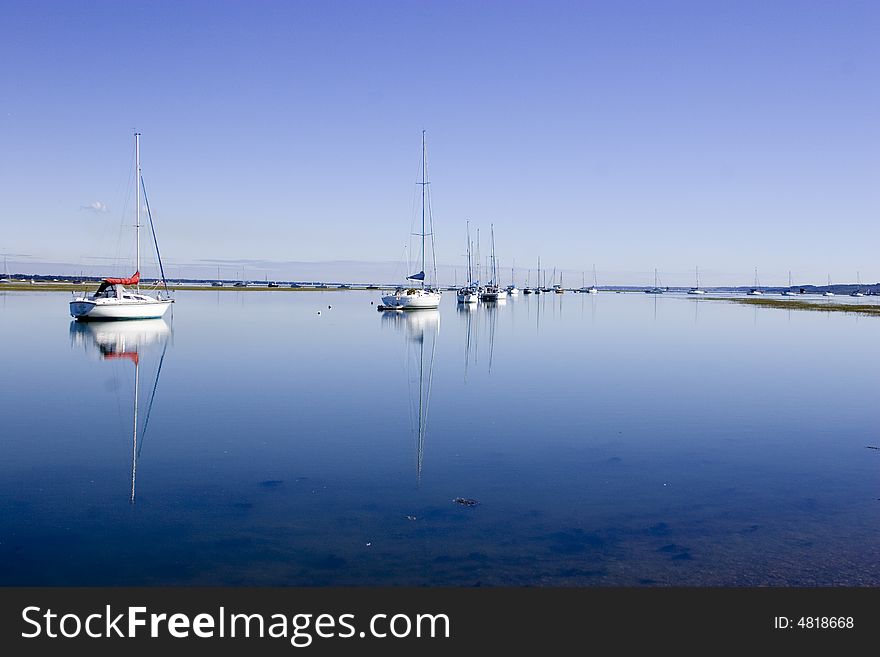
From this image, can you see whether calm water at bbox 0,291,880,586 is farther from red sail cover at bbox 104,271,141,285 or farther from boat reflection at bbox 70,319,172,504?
red sail cover at bbox 104,271,141,285

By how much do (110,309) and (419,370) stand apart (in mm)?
30938

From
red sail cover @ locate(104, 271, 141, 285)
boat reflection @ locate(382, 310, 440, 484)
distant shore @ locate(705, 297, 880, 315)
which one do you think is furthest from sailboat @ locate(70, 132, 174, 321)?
distant shore @ locate(705, 297, 880, 315)

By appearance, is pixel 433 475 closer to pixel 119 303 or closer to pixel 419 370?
pixel 419 370

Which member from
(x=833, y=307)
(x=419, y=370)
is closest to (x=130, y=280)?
(x=419, y=370)

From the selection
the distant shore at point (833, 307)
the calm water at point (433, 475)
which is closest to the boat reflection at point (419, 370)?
the calm water at point (433, 475)

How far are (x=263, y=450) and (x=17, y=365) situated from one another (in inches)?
690

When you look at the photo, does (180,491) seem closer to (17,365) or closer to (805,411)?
(805,411)

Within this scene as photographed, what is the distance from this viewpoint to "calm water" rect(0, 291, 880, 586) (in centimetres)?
906

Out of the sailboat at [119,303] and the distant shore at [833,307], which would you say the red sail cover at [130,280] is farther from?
the distant shore at [833,307]

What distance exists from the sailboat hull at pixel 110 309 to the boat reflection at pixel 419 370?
55.5ft

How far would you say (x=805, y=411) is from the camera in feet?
67.5

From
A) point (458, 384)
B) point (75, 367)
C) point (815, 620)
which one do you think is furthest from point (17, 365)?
point (815, 620)

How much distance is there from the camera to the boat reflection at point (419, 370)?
16750 millimetres

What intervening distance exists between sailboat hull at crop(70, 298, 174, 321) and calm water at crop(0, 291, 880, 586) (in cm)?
2198
